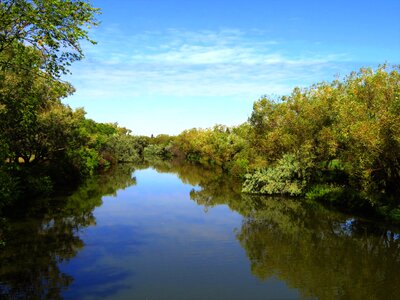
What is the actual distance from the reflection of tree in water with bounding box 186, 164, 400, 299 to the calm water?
0.06 metres

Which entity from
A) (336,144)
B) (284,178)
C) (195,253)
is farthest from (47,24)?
(284,178)

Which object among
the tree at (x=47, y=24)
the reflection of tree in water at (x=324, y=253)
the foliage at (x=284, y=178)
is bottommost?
the reflection of tree in water at (x=324, y=253)

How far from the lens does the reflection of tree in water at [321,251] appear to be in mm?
17047

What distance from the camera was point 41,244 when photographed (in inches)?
891

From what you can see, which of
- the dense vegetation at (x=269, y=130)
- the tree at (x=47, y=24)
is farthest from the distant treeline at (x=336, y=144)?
the tree at (x=47, y=24)

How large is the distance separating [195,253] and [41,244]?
30.3ft

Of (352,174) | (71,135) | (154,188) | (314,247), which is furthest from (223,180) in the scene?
(314,247)

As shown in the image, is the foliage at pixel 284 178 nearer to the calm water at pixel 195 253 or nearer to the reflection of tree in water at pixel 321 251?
the calm water at pixel 195 253

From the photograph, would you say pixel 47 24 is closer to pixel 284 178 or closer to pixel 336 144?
pixel 336 144

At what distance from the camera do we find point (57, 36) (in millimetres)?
13203

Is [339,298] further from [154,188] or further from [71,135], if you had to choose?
[154,188]

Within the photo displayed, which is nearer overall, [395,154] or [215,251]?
[215,251]

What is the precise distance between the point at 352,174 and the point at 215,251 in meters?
12.5

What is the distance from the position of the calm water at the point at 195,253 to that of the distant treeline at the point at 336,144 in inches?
123
